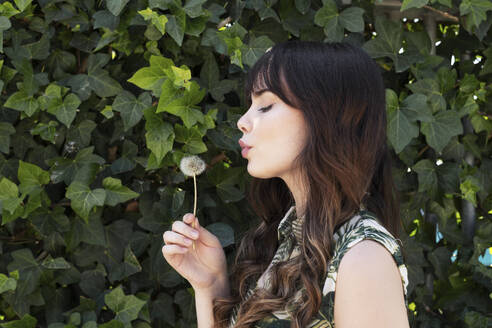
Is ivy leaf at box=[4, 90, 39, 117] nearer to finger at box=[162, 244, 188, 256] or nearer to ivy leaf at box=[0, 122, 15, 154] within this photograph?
ivy leaf at box=[0, 122, 15, 154]

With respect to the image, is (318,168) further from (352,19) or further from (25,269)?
(25,269)

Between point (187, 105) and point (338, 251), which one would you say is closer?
point (338, 251)

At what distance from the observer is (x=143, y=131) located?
5.44ft

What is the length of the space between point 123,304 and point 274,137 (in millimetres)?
735

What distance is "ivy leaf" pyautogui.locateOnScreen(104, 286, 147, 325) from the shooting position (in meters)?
1.61

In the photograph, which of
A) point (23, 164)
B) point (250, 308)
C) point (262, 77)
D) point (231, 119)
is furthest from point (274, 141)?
point (23, 164)

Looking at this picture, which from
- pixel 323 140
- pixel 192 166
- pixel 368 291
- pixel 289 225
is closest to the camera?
pixel 368 291

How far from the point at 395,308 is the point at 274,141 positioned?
0.37 m

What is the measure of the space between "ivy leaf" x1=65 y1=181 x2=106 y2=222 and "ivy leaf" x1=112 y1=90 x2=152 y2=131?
0.59 feet

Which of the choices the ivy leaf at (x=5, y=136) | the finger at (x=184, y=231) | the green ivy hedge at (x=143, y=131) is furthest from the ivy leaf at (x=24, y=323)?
the finger at (x=184, y=231)

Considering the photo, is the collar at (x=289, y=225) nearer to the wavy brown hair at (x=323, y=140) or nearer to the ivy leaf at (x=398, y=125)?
the wavy brown hair at (x=323, y=140)

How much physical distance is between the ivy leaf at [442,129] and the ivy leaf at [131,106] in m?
0.73

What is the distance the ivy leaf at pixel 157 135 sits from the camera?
1.52 m

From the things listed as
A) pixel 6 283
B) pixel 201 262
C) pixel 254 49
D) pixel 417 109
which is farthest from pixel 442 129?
pixel 6 283
